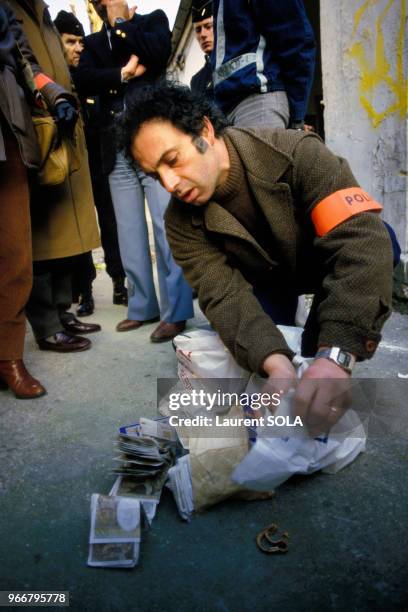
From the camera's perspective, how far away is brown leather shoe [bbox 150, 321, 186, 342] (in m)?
2.62

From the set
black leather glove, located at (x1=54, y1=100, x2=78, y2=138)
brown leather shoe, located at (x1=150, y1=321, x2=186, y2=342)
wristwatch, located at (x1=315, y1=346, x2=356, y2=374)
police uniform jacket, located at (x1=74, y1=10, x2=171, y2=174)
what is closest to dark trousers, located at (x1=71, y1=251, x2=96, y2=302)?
police uniform jacket, located at (x1=74, y1=10, x2=171, y2=174)

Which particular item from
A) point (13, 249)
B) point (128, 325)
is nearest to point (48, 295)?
point (13, 249)

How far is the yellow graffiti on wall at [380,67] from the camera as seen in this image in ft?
8.37

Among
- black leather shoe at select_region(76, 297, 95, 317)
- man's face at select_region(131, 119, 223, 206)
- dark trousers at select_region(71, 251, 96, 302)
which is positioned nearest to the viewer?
man's face at select_region(131, 119, 223, 206)

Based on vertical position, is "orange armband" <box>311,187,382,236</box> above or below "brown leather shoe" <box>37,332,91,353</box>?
above

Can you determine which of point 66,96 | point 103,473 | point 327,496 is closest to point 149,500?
point 103,473

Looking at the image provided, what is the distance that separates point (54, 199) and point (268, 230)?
1.45m

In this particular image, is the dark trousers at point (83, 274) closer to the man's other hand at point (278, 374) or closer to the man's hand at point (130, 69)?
the man's hand at point (130, 69)

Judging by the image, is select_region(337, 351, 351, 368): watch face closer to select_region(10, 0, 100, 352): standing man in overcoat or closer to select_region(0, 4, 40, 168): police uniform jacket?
select_region(0, 4, 40, 168): police uniform jacket

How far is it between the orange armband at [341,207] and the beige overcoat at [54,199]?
1639 millimetres

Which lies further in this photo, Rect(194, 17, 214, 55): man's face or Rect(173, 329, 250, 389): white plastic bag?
Rect(194, 17, 214, 55): man's face

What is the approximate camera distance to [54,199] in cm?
248

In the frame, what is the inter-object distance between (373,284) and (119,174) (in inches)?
82.0

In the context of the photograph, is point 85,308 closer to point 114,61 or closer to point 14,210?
point 14,210
